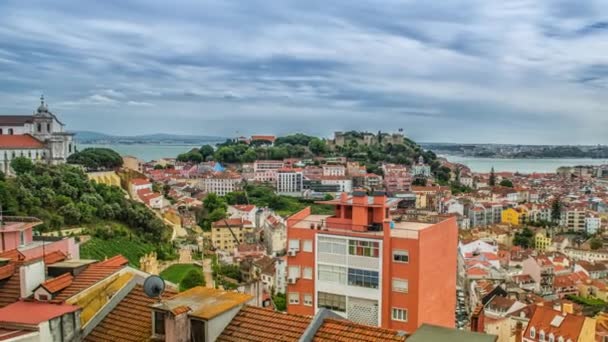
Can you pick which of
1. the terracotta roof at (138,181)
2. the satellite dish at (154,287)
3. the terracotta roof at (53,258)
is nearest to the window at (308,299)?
the terracotta roof at (53,258)

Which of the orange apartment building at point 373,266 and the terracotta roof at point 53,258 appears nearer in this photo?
the terracotta roof at point 53,258

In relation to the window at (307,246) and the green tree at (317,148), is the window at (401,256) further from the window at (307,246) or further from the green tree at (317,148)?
the green tree at (317,148)

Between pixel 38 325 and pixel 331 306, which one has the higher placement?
pixel 38 325

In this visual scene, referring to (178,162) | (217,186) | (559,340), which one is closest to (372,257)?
(559,340)

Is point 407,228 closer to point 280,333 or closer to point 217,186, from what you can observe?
point 280,333

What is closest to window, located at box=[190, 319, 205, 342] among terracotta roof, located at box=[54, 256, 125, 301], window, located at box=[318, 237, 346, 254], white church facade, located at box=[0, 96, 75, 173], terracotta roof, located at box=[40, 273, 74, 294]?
terracotta roof, located at box=[54, 256, 125, 301]

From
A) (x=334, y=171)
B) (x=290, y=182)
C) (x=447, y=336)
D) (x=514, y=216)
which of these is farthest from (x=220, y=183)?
(x=447, y=336)

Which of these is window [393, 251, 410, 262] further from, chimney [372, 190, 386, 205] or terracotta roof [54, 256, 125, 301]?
terracotta roof [54, 256, 125, 301]
